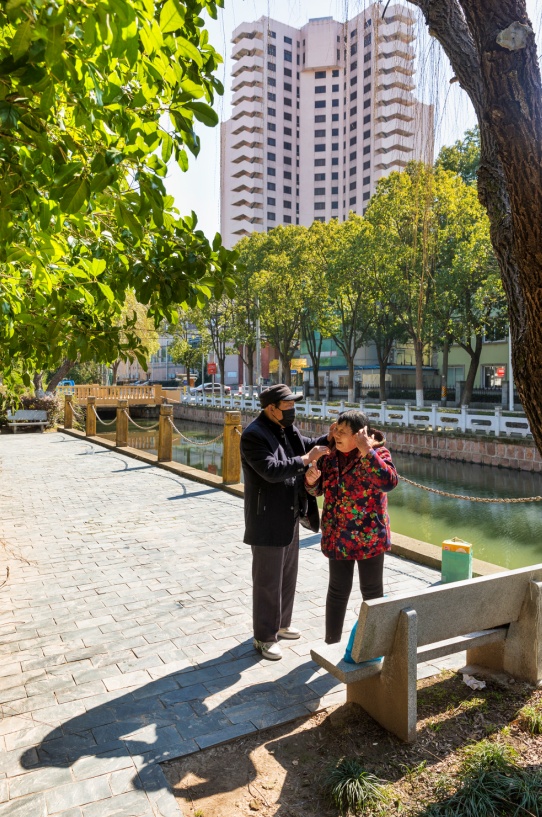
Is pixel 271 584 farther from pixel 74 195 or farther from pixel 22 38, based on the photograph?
pixel 22 38

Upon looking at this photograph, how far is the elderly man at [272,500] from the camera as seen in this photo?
11.8 feet

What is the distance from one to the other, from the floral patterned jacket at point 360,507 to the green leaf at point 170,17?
235 centimetres

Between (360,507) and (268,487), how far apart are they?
566 mm

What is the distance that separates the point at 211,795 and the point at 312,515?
1713 millimetres

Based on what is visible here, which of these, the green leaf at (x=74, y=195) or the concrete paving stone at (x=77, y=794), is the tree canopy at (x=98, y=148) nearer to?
the green leaf at (x=74, y=195)

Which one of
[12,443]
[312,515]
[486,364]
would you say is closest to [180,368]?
[486,364]

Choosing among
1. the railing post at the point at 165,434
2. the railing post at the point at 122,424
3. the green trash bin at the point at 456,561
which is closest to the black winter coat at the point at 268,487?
the green trash bin at the point at 456,561

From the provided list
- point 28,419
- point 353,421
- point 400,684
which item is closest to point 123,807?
point 400,684

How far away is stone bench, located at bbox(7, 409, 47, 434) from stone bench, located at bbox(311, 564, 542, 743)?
20762 millimetres

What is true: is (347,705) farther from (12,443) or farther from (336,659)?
(12,443)

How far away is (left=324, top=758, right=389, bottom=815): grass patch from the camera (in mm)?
2430

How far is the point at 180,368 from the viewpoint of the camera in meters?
77.8

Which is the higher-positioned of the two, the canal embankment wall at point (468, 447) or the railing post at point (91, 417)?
the railing post at point (91, 417)

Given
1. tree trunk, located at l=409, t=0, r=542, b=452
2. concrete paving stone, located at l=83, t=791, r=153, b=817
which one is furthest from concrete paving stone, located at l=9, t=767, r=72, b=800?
tree trunk, located at l=409, t=0, r=542, b=452
